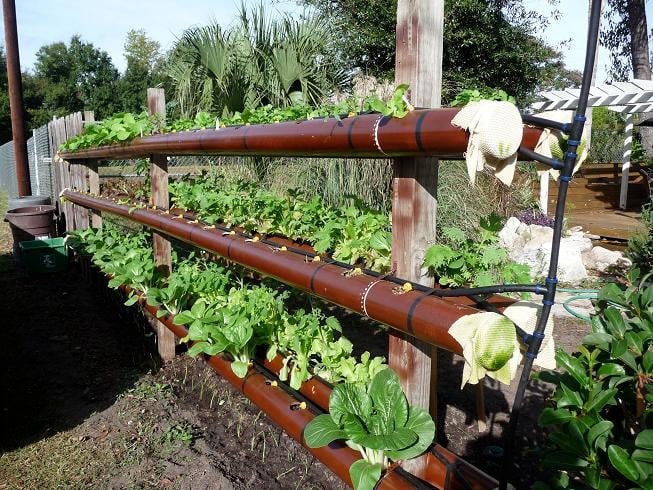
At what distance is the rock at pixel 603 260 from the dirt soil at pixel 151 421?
2579 millimetres

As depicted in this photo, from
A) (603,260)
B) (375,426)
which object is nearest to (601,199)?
(603,260)

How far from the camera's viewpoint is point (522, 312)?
5.18 ft

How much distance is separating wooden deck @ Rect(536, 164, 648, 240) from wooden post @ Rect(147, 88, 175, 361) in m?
7.36

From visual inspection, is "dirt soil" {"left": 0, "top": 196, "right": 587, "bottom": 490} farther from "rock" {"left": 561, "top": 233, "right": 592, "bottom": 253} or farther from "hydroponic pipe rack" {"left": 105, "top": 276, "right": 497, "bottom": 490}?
"rock" {"left": 561, "top": 233, "right": 592, "bottom": 253}

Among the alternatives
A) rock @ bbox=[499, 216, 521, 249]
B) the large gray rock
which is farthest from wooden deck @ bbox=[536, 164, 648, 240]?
rock @ bbox=[499, 216, 521, 249]

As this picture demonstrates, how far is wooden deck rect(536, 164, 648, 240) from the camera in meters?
10.0

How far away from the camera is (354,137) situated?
199 cm

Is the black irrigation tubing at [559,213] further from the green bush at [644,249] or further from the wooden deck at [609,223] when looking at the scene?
the wooden deck at [609,223]

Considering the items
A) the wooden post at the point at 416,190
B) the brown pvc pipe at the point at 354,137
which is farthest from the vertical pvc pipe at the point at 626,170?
the wooden post at the point at 416,190

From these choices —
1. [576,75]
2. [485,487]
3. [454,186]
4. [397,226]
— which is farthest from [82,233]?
[576,75]

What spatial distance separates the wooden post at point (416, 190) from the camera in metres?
1.85

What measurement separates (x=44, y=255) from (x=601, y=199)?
1157 cm

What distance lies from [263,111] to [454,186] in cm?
362

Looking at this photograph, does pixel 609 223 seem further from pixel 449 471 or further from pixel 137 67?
pixel 137 67
